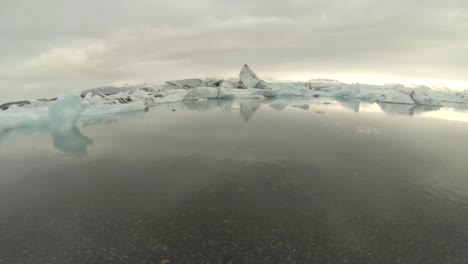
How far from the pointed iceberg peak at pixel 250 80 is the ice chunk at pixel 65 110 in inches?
1512

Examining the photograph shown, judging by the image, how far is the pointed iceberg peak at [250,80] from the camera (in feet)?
167

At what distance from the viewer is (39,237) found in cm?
423

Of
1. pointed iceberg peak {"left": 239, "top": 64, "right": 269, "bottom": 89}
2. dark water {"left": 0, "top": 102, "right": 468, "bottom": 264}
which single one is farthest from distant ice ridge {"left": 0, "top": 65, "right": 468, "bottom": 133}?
dark water {"left": 0, "top": 102, "right": 468, "bottom": 264}

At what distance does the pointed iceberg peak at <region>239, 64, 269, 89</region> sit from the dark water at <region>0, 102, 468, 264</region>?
138 ft

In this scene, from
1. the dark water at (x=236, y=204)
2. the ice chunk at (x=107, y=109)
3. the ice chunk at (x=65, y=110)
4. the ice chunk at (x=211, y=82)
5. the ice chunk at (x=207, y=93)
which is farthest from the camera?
the ice chunk at (x=211, y=82)

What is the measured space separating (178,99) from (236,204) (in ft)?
112

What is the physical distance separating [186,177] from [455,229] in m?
5.98

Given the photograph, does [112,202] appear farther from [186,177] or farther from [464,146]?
[464,146]

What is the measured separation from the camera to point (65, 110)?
1606 cm

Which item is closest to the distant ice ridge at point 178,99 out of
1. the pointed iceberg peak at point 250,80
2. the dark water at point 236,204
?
the pointed iceberg peak at point 250,80

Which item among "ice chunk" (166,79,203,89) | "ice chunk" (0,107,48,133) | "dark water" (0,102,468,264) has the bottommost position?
"dark water" (0,102,468,264)

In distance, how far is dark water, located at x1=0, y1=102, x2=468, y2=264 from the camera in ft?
12.8

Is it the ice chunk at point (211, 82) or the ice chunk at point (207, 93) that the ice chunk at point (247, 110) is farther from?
the ice chunk at point (211, 82)

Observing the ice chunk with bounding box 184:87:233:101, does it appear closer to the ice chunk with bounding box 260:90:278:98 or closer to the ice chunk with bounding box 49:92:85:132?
the ice chunk with bounding box 260:90:278:98
